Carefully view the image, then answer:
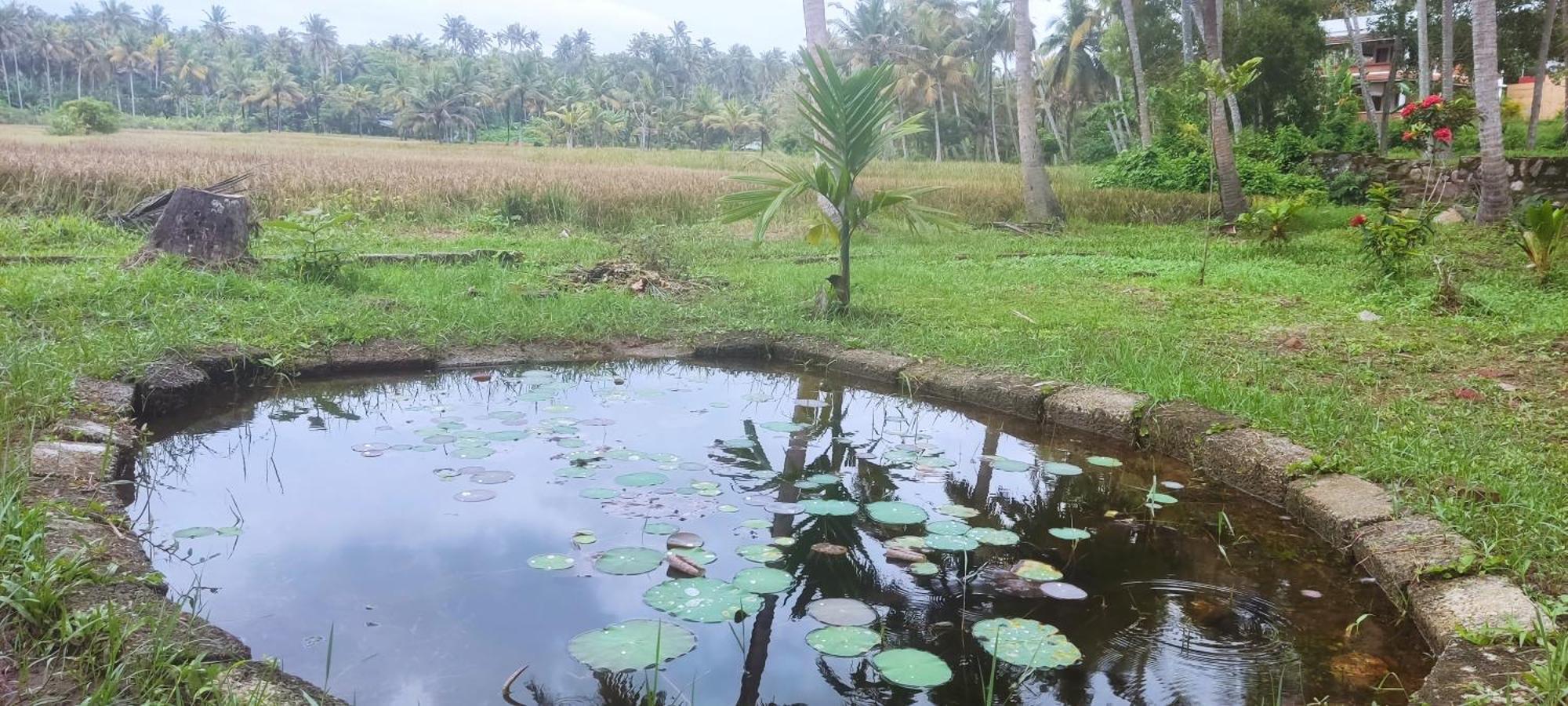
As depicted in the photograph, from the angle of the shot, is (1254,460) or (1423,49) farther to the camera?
(1423,49)

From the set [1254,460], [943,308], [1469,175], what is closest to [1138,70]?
[1469,175]

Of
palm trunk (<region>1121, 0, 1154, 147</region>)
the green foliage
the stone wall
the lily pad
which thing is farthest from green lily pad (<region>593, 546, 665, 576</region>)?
palm trunk (<region>1121, 0, 1154, 147</region>)

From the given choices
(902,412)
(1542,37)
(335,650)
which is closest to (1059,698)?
(335,650)

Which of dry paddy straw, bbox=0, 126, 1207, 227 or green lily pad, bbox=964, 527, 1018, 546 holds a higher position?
dry paddy straw, bbox=0, 126, 1207, 227

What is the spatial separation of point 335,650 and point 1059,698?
4.25 ft

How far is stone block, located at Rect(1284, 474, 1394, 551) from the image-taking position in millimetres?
2326

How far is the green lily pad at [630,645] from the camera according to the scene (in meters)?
1.70

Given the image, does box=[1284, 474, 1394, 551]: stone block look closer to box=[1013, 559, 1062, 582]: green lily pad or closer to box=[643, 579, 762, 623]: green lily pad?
box=[1013, 559, 1062, 582]: green lily pad

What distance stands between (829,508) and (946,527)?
306 mm

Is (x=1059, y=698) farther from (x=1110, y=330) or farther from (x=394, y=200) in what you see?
(x=394, y=200)

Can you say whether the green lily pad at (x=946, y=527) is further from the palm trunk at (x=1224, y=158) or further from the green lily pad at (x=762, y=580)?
the palm trunk at (x=1224, y=158)

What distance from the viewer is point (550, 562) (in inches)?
85.1

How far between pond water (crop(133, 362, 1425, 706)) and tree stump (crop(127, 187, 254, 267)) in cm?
251

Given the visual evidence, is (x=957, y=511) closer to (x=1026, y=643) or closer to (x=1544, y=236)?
(x=1026, y=643)
